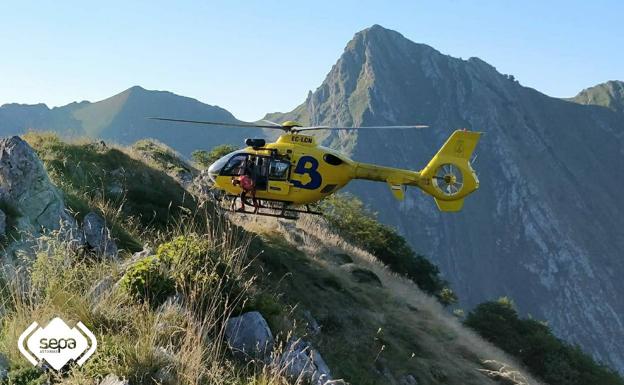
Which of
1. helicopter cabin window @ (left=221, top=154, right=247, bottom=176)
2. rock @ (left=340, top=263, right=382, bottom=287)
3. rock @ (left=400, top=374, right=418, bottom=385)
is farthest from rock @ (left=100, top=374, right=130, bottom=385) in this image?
rock @ (left=340, top=263, right=382, bottom=287)

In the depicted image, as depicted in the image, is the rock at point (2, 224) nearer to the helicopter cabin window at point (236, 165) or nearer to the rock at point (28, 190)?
the rock at point (28, 190)

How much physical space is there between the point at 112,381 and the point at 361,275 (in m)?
19.1

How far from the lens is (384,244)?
121 ft

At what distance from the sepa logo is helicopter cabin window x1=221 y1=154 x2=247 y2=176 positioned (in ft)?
40.7

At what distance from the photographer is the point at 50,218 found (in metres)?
8.21

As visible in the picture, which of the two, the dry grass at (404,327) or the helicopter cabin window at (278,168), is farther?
the helicopter cabin window at (278,168)

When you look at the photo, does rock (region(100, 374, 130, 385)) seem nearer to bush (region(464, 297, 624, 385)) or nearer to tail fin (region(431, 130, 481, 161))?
tail fin (region(431, 130, 481, 161))

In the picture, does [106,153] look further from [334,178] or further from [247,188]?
[334,178]

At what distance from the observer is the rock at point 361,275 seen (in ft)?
72.9

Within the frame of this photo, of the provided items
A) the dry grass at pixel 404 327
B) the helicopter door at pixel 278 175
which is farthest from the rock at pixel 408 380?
the helicopter door at pixel 278 175

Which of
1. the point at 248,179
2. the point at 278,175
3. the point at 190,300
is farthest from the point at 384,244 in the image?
the point at 190,300

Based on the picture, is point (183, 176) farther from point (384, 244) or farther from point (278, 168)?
point (384, 244)

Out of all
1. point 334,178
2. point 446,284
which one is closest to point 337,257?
point 334,178

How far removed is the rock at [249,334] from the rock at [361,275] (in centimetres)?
1658
